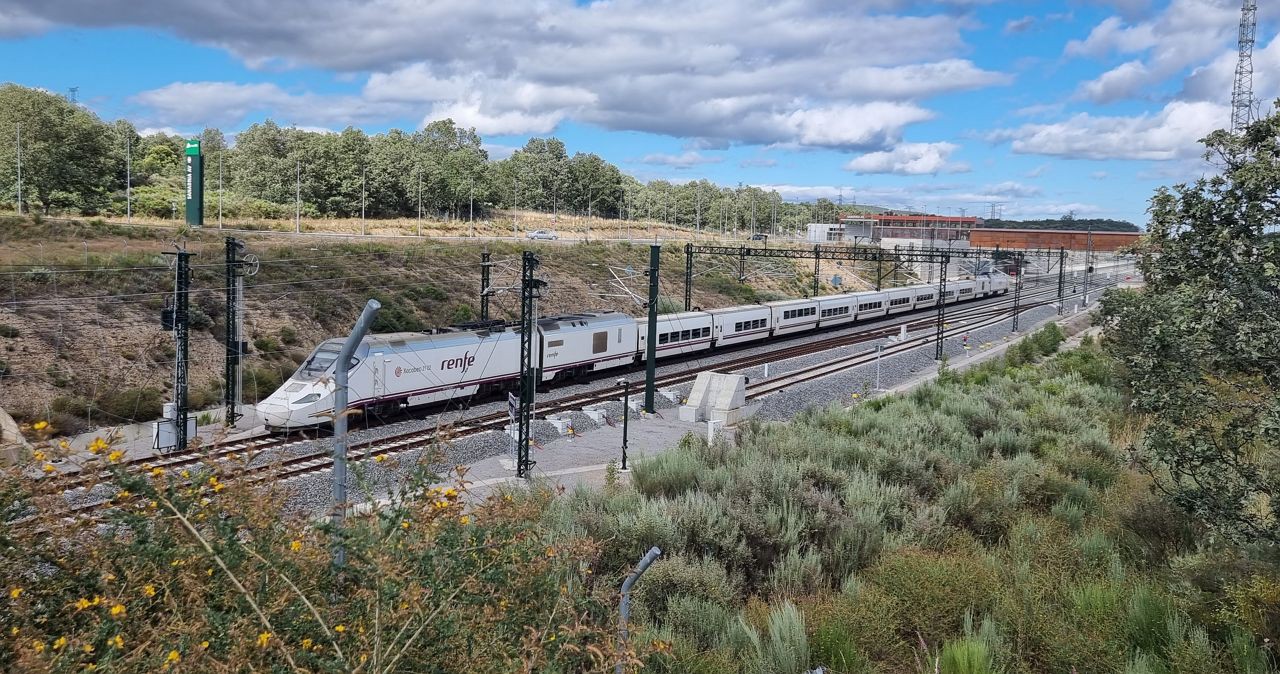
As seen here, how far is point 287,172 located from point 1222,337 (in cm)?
6915

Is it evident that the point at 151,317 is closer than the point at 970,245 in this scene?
Yes

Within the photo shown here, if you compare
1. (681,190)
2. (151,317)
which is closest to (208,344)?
(151,317)

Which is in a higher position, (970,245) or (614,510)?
(970,245)

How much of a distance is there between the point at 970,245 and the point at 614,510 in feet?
329

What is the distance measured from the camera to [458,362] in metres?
23.6

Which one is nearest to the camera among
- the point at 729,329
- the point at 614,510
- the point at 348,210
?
the point at 614,510

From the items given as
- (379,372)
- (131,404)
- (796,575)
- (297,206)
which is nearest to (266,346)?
(131,404)

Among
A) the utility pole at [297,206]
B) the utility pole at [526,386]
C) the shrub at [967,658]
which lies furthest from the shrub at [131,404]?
the utility pole at [297,206]

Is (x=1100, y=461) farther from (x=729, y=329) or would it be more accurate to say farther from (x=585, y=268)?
(x=585, y=268)

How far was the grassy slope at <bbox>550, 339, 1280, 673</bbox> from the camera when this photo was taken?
283 inches

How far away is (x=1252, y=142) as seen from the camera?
8.15m

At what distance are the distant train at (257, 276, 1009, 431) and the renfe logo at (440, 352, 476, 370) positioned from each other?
28 mm

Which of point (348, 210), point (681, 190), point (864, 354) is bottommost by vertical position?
point (864, 354)

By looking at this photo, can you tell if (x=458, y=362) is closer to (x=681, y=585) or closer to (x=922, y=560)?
(x=681, y=585)
